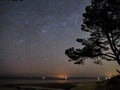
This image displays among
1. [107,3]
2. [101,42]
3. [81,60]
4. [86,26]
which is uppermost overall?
[107,3]

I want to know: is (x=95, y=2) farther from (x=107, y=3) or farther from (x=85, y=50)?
(x=85, y=50)

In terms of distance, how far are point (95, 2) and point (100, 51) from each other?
5657mm

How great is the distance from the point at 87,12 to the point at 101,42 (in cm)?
384

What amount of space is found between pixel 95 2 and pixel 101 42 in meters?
4.65

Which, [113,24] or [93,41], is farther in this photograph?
[93,41]

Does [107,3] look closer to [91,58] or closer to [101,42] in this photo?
[101,42]

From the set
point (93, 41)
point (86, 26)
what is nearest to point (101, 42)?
point (93, 41)

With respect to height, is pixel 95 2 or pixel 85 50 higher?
pixel 95 2

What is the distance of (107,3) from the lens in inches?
943

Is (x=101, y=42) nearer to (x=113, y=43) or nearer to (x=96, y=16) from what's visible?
(x=113, y=43)

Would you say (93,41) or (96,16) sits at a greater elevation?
(96,16)

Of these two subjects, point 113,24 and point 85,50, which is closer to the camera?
point 113,24

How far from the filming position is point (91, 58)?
25.4 meters

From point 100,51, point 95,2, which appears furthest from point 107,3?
point 100,51
